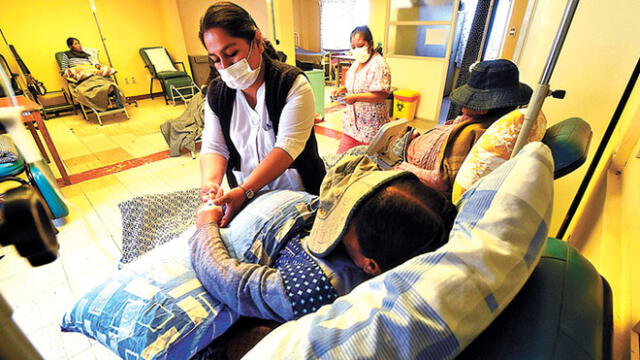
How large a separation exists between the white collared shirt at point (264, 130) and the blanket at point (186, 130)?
7.63 ft

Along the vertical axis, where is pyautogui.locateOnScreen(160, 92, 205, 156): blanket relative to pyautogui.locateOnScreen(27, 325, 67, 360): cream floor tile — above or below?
above

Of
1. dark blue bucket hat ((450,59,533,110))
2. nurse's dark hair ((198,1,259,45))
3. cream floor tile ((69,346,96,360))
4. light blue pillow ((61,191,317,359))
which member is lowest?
cream floor tile ((69,346,96,360))

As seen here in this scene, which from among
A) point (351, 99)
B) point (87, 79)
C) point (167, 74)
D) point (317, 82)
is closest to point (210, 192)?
point (351, 99)

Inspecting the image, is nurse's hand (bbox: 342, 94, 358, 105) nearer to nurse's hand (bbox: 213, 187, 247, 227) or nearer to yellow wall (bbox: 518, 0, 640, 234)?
yellow wall (bbox: 518, 0, 640, 234)

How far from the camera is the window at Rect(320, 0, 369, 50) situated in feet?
25.1

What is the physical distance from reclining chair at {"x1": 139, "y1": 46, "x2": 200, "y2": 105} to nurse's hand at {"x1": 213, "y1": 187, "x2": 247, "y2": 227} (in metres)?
5.22

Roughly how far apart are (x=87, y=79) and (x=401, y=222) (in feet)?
18.5

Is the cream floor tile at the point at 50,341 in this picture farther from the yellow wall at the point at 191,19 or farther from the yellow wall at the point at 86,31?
the yellow wall at the point at 191,19

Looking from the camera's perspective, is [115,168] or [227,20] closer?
[227,20]

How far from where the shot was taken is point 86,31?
5.21 meters

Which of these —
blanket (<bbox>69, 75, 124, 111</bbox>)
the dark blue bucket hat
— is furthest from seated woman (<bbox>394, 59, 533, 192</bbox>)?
blanket (<bbox>69, 75, 124, 111</bbox>)

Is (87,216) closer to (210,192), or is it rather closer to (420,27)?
(210,192)

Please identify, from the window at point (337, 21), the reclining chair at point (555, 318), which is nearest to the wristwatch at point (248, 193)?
the reclining chair at point (555, 318)

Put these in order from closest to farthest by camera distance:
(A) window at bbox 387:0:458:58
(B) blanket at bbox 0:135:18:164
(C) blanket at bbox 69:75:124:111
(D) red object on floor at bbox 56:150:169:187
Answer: (B) blanket at bbox 0:135:18:164
(D) red object on floor at bbox 56:150:169:187
(A) window at bbox 387:0:458:58
(C) blanket at bbox 69:75:124:111
